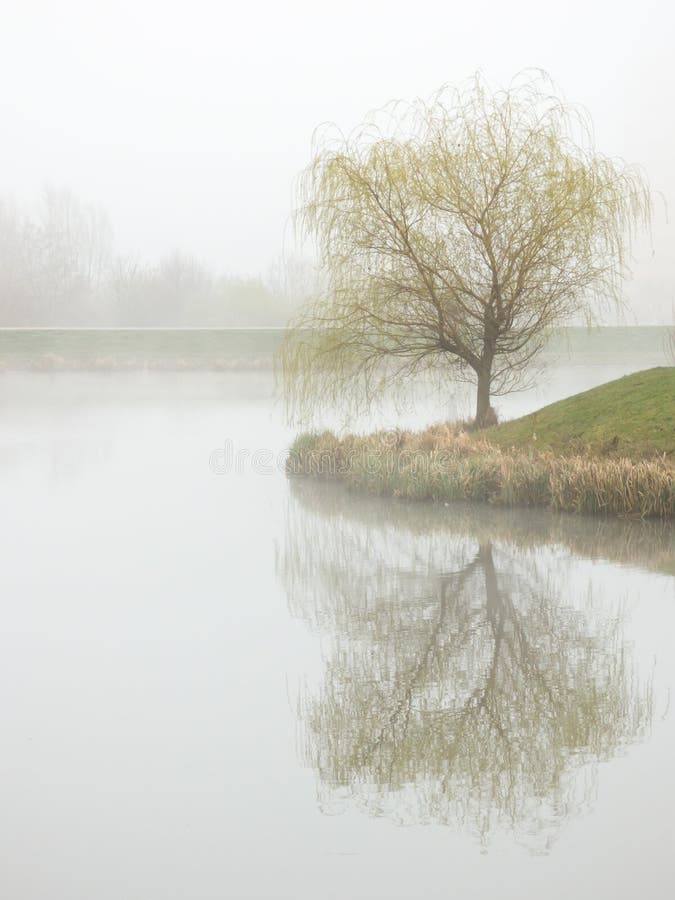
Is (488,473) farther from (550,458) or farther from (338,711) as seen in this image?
(338,711)

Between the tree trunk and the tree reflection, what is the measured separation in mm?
7194

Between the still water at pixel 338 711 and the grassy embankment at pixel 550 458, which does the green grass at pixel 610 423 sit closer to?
the grassy embankment at pixel 550 458

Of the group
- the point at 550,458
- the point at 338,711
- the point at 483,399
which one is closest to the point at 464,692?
the point at 338,711

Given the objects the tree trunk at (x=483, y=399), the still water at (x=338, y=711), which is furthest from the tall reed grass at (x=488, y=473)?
the tree trunk at (x=483, y=399)

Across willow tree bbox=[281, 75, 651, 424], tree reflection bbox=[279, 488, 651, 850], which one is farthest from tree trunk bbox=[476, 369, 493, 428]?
tree reflection bbox=[279, 488, 651, 850]

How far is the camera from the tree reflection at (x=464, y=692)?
12.3 ft

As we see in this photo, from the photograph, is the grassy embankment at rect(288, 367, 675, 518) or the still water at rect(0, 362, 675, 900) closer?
the still water at rect(0, 362, 675, 900)

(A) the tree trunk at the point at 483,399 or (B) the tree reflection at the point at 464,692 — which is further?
(A) the tree trunk at the point at 483,399

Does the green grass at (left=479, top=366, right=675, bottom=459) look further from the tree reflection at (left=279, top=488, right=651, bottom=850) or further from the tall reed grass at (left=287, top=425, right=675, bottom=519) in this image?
the tree reflection at (left=279, top=488, right=651, bottom=850)

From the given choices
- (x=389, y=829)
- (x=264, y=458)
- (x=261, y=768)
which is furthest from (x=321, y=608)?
(x=264, y=458)

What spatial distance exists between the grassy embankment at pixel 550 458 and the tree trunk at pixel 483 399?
34.2 inches

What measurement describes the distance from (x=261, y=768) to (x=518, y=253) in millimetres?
11119

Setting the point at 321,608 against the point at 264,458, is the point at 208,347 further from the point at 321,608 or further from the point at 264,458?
the point at 321,608

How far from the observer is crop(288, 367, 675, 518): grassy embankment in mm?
10266
